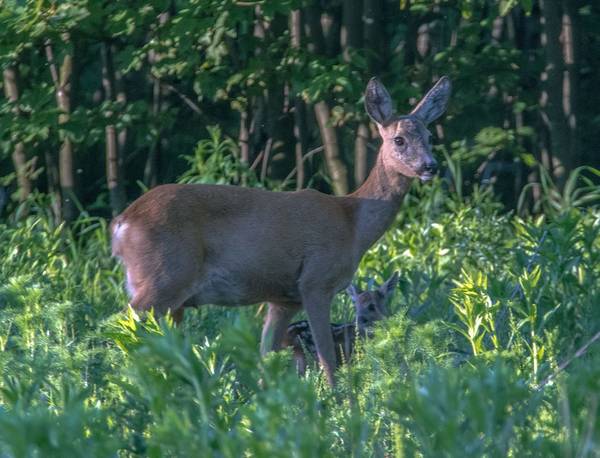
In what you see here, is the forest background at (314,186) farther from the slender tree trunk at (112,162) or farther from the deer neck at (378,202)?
the deer neck at (378,202)

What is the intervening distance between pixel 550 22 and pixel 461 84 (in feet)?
3.42

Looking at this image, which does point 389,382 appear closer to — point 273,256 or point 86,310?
point 86,310

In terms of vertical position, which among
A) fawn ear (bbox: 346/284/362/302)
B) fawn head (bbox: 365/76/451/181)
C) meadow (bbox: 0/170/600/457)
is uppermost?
meadow (bbox: 0/170/600/457)

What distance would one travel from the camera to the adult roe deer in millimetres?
6594

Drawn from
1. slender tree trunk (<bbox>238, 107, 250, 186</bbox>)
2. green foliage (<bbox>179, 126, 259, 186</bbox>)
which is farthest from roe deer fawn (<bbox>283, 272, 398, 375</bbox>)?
slender tree trunk (<bbox>238, 107, 250, 186</bbox>)

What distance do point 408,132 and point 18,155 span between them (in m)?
5.11

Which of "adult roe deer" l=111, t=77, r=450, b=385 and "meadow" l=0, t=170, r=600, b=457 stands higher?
"meadow" l=0, t=170, r=600, b=457

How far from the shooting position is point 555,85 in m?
11.6

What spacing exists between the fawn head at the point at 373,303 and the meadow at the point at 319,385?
4.9 inches

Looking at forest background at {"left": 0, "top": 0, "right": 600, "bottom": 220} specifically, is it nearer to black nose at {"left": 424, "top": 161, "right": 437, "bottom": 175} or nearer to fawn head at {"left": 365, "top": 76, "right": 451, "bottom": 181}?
fawn head at {"left": 365, "top": 76, "right": 451, "bottom": 181}

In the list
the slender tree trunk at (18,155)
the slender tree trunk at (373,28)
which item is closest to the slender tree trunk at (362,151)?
the slender tree trunk at (373,28)

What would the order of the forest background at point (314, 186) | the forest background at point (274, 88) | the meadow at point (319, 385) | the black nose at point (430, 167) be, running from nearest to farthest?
the meadow at point (319, 385)
the forest background at point (314, 186)
the black nose at point (430, 167)
the forest background at point (274, 88)

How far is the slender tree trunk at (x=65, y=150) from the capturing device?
11.1m

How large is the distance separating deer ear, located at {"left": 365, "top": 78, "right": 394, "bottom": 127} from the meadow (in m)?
0.99
